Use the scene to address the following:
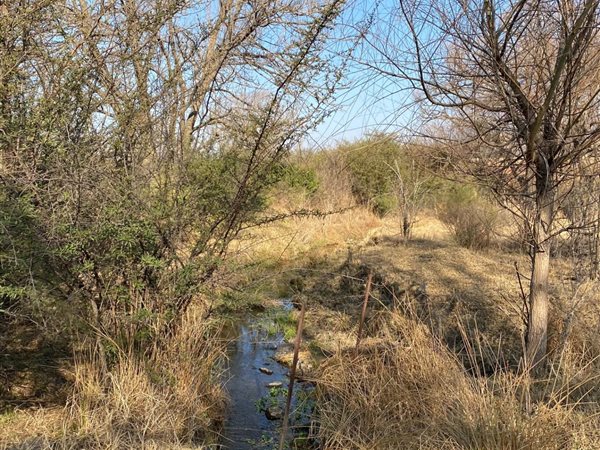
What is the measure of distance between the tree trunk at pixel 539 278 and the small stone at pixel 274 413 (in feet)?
8.06

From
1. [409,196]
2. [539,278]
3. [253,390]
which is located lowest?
[253,390]

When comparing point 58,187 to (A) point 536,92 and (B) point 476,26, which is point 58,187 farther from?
(A) point 536,92

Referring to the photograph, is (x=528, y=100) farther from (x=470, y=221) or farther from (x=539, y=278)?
(x=470, y=221)

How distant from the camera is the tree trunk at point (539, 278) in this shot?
3468 millimetres

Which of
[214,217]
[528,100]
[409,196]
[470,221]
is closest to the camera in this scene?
[528,100]

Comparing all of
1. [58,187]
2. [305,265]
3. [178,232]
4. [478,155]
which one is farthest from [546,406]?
[305,265]

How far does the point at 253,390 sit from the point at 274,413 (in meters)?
0.82

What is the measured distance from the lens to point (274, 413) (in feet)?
16.9

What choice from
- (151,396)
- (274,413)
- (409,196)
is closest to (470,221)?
(409,196)

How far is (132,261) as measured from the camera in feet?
14.5

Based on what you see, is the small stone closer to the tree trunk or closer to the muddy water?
the muddy water

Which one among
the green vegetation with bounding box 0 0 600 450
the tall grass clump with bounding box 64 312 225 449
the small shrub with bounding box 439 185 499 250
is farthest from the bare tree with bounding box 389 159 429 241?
the tall grass clump with bounding box 64 312 225 449

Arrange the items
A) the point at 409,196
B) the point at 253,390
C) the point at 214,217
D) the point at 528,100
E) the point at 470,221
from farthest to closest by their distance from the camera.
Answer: the point at 409,196, the point at 470,221, the point at 253,390, the point at 214,217, the point at 528,100

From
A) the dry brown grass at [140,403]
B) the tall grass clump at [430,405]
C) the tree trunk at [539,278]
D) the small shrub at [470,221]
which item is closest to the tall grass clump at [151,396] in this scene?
the dry brown grass at [140,403]
